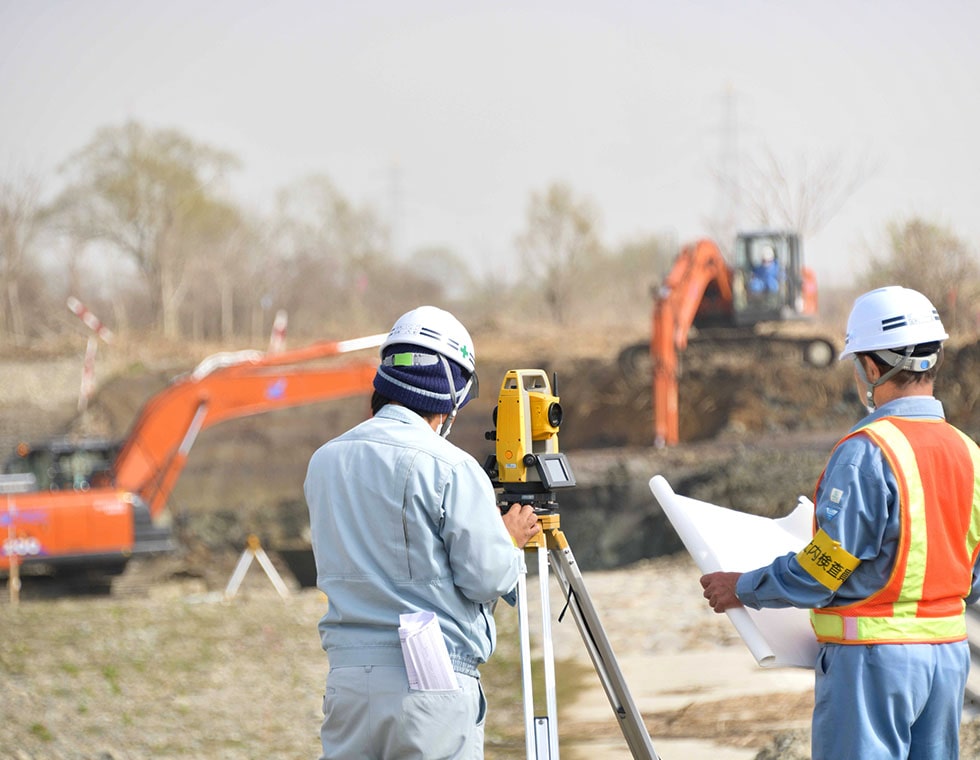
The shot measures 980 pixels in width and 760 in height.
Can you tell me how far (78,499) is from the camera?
9.81m

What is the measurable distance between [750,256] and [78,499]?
12475mm

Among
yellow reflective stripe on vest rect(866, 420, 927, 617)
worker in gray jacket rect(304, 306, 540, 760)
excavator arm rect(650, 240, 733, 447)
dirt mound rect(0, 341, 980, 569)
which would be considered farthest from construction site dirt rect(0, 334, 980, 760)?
worker in gray jacket rect(304, 306, 540, 760)

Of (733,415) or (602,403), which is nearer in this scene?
(733,415)

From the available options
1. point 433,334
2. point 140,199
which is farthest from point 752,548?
point 140,199

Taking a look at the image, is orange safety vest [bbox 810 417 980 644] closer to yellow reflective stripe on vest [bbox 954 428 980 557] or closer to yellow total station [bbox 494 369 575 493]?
yellow reflective stripe on vest [bbox 954 428 980 557]

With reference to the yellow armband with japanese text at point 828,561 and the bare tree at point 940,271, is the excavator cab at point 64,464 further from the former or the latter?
the bare tree at point 940,271

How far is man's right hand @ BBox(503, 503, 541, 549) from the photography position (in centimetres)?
256

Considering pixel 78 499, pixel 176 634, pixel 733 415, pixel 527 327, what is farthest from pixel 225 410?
pixel 527 327

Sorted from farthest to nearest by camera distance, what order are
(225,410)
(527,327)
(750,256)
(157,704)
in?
(527,327) < (750,256) < (225,410) < (157,704)

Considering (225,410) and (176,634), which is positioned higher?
(225,410)

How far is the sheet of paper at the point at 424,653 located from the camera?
2170mm

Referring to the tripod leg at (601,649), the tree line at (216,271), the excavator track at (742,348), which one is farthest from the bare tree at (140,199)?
the tripod leg at (601,649)

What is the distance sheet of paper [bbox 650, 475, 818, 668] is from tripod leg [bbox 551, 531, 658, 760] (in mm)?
293

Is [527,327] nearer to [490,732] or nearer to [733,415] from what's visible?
[733,415]
